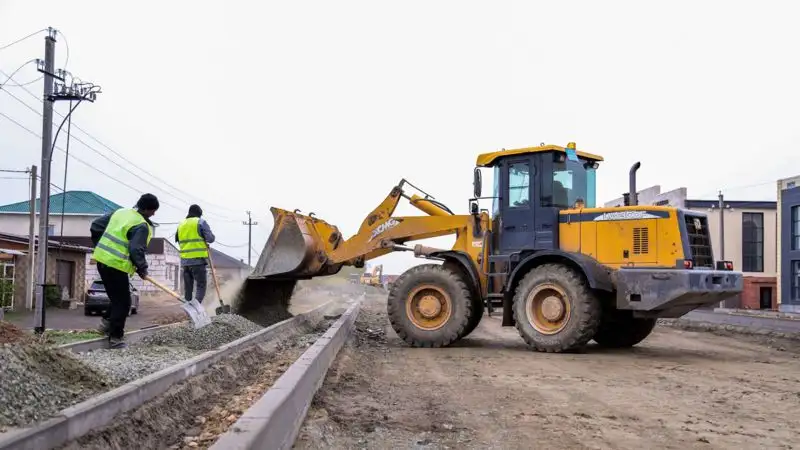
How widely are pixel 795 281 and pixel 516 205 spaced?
36190 mm

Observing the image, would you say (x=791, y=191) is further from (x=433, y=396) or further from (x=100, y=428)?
(x=100, y=428)

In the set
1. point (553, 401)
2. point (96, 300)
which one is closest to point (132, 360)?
point (553, 401)

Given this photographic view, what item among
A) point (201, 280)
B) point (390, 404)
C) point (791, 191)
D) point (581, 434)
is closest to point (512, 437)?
point (581, 434)

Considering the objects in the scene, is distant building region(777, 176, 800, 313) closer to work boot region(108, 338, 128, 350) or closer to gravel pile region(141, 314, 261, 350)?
gravel pile region(141, 314, 261, 350)

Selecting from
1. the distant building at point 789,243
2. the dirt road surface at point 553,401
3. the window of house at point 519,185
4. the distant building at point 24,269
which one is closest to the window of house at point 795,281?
the distant building at point 789,243

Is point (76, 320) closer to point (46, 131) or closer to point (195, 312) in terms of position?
point (46, 131)

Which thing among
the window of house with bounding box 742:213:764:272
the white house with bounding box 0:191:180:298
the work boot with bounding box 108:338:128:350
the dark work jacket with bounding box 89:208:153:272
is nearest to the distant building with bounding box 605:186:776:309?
the window of house with bounding box 742:213:764:272

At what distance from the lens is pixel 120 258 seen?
25.6 ft

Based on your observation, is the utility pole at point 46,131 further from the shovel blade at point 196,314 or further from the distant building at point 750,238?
the distant building at point 750,238

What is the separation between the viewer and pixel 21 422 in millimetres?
3871

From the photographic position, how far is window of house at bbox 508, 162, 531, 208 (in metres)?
11.7

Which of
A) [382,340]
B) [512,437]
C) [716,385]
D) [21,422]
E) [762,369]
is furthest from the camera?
[382,340]

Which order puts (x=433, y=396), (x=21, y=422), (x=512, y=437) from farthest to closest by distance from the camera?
(x=433, y=396), (x=512, y=437), (x=21, y=422)

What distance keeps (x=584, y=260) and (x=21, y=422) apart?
8.26 m
